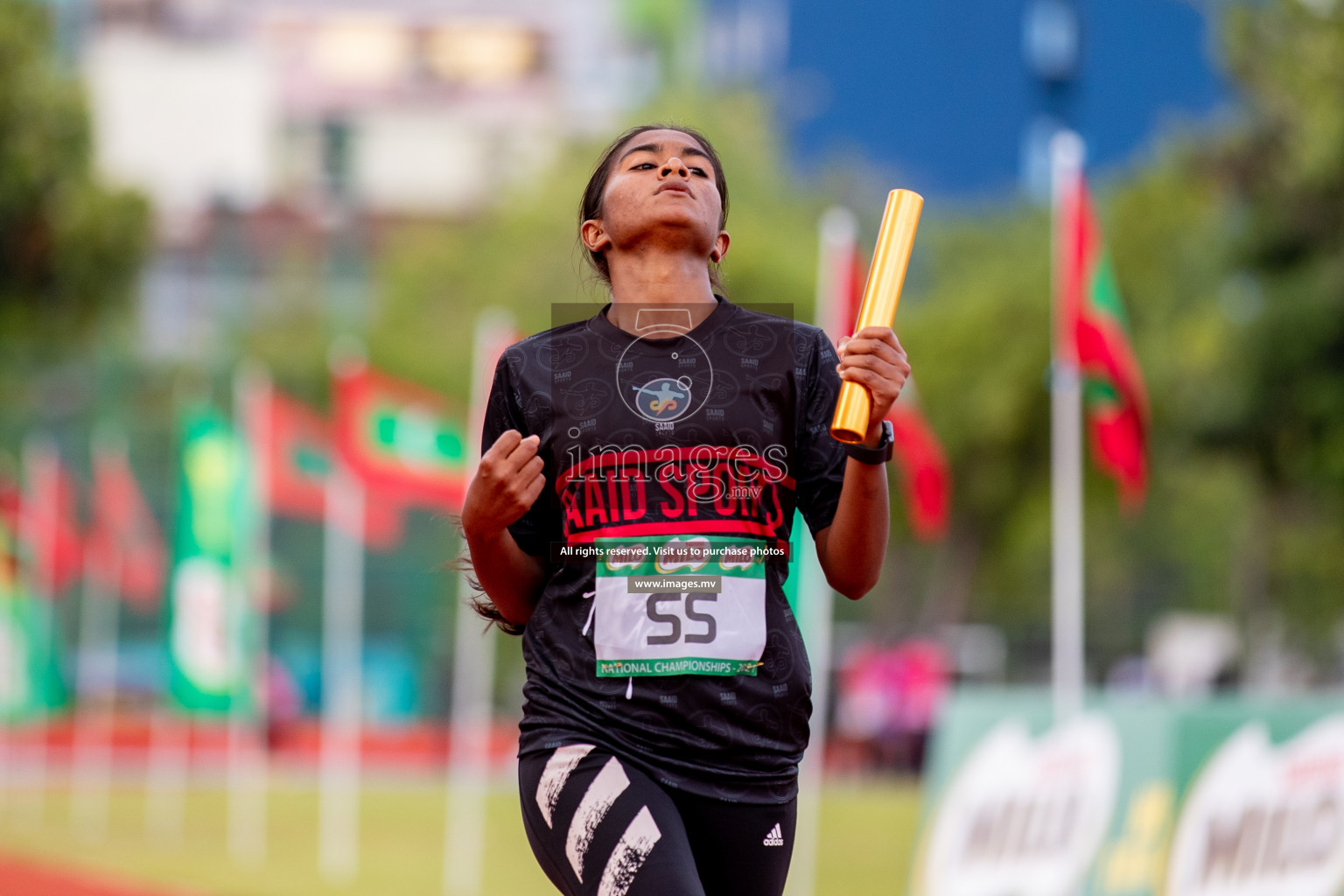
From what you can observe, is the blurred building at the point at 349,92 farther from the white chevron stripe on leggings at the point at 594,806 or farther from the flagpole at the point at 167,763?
the white chevron stripe on leggings at the point at 594,806

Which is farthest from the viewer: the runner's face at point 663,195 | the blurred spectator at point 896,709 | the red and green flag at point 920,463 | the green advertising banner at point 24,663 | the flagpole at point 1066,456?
the blurred spectator at point 896,709

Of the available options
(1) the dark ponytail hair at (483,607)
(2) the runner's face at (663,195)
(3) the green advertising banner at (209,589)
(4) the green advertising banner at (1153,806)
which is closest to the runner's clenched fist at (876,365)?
(2) the runner's face at (663,195)

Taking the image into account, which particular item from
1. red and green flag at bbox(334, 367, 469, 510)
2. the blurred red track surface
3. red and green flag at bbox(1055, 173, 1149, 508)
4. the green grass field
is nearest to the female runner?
red and green flag at bbox(1055, 173, 1149, 508)

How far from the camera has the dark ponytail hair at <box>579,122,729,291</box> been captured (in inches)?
138

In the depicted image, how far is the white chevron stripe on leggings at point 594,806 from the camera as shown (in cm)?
318

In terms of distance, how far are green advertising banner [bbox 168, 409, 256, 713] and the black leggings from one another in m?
A: 12.8

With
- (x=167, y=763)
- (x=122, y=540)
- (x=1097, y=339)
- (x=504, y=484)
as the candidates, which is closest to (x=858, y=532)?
(x=504, y=484)

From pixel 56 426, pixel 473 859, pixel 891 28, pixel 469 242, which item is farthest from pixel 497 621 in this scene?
pixel 891 28

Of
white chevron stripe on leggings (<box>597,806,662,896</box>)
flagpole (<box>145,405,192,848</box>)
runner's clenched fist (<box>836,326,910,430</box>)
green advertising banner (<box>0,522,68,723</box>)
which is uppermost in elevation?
runner's clenched fist (<box>836,326,910,430</box>)

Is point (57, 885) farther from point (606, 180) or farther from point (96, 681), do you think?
point (96, 681)

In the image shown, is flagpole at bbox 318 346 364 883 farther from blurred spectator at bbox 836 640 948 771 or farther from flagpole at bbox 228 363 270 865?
blurred spectator at bbox 836 640 948 771

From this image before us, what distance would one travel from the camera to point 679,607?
10.6 ft

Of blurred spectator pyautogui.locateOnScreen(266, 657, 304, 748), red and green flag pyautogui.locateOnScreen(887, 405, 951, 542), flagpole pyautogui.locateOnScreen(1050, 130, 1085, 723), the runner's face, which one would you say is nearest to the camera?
the runner's face

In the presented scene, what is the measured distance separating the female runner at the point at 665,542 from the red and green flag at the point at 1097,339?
7302mm
